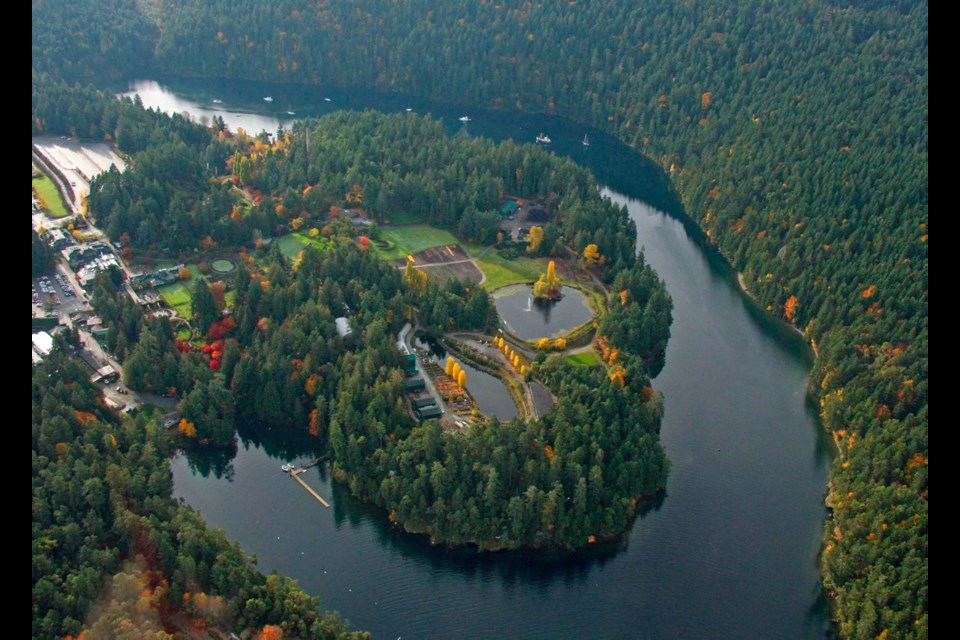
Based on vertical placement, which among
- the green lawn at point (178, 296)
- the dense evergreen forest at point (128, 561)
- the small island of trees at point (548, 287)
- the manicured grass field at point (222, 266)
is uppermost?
the small island of trees at point (548, 287)

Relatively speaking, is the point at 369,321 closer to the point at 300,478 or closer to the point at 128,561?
the point at 300,478

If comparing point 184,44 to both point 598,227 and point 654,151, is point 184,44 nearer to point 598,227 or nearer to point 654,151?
point 654,151

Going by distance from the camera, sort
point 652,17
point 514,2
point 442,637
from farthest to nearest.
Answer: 1. point 514,2
2. point 652,17
3. point 442,637

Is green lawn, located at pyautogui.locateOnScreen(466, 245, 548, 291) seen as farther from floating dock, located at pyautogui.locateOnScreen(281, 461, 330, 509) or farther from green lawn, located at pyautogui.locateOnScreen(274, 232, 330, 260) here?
floating dock, located at pyautogui.locateOnScreen(281, 461, 330, 509)

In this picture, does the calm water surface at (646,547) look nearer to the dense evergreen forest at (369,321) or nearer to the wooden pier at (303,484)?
the wooden pier at (303,484)

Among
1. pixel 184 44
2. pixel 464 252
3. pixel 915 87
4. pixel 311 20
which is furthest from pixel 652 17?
pixel 184 44

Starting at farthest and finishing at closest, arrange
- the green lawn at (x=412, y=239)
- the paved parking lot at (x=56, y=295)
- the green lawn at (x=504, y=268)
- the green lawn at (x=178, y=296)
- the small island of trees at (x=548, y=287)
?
the green lawn at (x=412, y=239)
the green lawn at (x=504, y=268)
the small island of trees at (x=548, y=287)
the green lawn at (x=178, y=296)
the paved parking lot at (x=56, y=295)

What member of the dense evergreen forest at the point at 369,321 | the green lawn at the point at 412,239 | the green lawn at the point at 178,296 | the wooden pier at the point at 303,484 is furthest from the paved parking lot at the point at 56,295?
the green lawn at the point at 412,239
